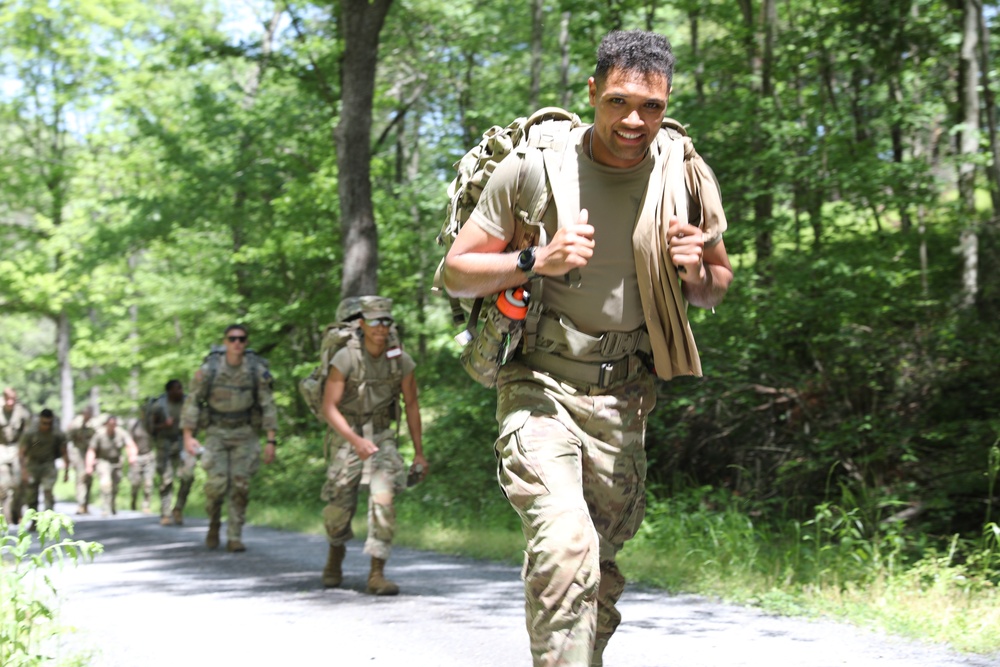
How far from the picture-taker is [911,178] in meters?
13.2

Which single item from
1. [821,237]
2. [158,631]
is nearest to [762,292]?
[821,237]

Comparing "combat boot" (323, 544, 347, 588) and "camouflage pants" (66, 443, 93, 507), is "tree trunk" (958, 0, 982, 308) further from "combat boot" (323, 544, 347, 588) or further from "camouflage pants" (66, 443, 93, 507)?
"camouflage pants" (66, 443, 93, 507)

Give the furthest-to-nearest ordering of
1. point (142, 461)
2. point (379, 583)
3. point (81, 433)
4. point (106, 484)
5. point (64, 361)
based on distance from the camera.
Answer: point (64, 361)
point (81, 433)
point (142, 461)
point (106, 484)
point (379, 583)

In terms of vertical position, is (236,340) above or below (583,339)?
above

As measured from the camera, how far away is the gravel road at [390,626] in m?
5.93

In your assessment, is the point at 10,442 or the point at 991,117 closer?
the point at 991,117

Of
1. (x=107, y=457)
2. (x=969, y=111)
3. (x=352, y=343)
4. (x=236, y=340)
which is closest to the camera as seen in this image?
(x=352, y=343)

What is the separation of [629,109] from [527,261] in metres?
0.61

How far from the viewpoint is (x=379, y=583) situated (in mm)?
8609

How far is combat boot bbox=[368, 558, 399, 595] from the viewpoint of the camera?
28.1ft

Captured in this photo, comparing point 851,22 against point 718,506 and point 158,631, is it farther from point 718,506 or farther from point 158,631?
point 158,631

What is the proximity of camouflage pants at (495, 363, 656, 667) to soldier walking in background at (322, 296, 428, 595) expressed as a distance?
4.57 m

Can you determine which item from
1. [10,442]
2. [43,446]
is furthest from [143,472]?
[10,442]

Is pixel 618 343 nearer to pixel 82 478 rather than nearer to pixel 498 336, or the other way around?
pixel 498 336
